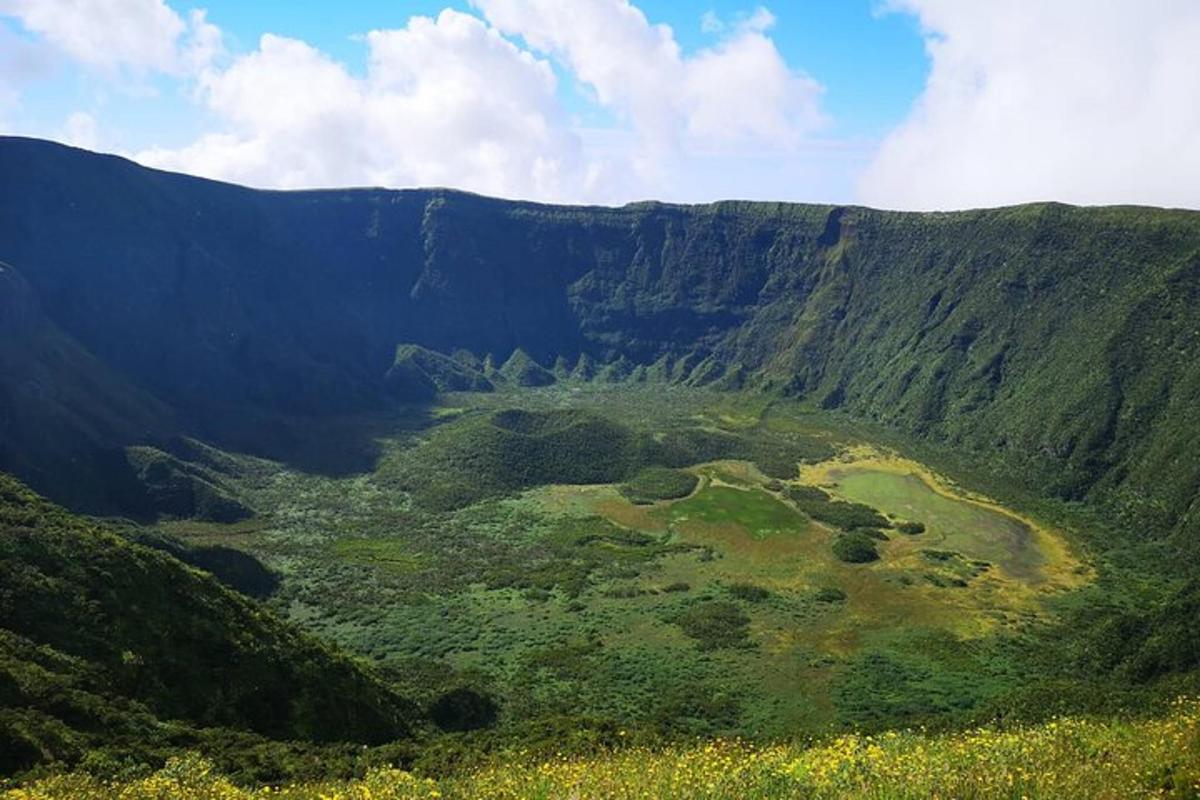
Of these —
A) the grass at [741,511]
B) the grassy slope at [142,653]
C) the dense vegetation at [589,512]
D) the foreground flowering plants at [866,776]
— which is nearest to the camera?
the foreground flowering plants at [866,776]

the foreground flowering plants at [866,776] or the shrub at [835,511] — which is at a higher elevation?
the foreground flowering plants at [866,776]

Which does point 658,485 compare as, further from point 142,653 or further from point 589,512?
point 142,653

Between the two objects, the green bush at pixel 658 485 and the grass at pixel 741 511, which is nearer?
the grass at pixel 741 511

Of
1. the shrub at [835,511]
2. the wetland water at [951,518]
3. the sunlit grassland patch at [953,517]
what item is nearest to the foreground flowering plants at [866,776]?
the sunlit grassland patch at [953,517]

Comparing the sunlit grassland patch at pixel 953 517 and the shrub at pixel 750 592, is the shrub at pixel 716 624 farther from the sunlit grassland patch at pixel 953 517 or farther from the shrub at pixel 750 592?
the sunlit grassland patch at pixel 953 517

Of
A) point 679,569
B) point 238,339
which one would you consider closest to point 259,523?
point 679,569

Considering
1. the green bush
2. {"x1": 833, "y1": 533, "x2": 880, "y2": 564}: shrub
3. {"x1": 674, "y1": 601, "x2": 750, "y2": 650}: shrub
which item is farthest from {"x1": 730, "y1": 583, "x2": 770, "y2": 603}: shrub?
the green bush

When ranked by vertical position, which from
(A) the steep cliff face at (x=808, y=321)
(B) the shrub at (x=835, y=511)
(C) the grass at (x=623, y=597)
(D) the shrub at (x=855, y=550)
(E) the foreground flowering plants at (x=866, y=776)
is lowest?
(C) the grass at (x=623, y=597)
